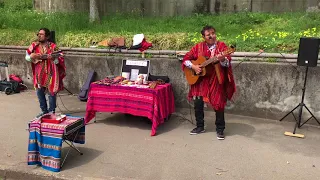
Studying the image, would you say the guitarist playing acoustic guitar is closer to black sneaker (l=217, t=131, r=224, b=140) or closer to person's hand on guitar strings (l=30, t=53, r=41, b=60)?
black sneaker (l=217, t=131, r=224, b=140)

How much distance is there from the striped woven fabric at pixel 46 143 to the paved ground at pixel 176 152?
0.41 feet

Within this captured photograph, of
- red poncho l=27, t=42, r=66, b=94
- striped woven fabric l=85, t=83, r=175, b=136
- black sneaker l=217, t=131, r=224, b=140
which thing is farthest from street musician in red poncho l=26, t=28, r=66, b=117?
black sneaker l=217, t=131, r=224, b=140

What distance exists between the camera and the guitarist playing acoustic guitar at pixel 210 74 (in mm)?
5637

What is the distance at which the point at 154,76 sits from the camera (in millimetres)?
7160

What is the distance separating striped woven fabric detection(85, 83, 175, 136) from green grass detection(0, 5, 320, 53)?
78.5 inches

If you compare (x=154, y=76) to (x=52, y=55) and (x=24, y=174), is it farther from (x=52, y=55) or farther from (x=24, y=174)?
(x=24, y=174)

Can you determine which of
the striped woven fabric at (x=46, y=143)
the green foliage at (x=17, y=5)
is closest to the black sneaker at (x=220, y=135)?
the striped woven fabric at (x=46, y=143)

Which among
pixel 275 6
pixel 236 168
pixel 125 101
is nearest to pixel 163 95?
pixel 125 101

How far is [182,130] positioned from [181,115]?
2.89ft

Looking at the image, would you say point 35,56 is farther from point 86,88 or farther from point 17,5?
point 17,5

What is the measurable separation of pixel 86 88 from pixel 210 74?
3463 mm

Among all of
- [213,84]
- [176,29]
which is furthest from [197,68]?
[176,29]

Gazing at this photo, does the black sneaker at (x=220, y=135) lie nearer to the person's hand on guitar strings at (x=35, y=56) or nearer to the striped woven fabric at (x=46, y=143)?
the striped woven fabric at (x=46, y=143)

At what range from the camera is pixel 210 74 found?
5.79m
